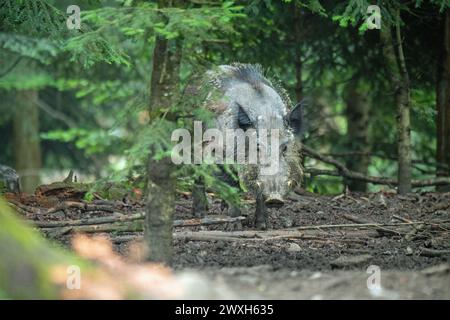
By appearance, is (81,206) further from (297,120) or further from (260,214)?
(297,120)

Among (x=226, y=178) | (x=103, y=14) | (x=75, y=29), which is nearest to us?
(x=103, y=14)

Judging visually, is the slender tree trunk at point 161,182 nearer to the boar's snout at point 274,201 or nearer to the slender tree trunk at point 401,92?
the boar's snout at point 274,201

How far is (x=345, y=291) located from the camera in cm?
518

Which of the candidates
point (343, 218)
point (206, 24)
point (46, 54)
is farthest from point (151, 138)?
point (46, 54)

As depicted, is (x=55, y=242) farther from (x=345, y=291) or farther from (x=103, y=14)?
(x=345, y=291)

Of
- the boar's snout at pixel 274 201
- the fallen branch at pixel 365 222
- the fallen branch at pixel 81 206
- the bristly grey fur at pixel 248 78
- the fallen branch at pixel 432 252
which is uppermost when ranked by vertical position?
the bristly grey fur at pixel 248 78

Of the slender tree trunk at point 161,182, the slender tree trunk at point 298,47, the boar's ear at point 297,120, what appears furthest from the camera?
the slender tree trunk at point 298,47

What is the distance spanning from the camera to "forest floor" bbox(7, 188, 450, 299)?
5219mm

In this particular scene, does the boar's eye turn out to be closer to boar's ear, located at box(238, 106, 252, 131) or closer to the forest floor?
boar's ear, located at box(238, 106, 252, 131)

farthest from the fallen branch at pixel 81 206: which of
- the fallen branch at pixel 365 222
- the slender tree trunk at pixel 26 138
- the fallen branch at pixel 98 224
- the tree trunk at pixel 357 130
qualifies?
the slender tree trunk at pixel 26 138

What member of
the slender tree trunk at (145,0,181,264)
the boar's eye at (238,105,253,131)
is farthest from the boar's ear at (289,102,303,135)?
the slender tree trunk at (145,0,181,264)

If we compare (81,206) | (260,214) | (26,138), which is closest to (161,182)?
(260,214)

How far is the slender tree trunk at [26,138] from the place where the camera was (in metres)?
16.8
